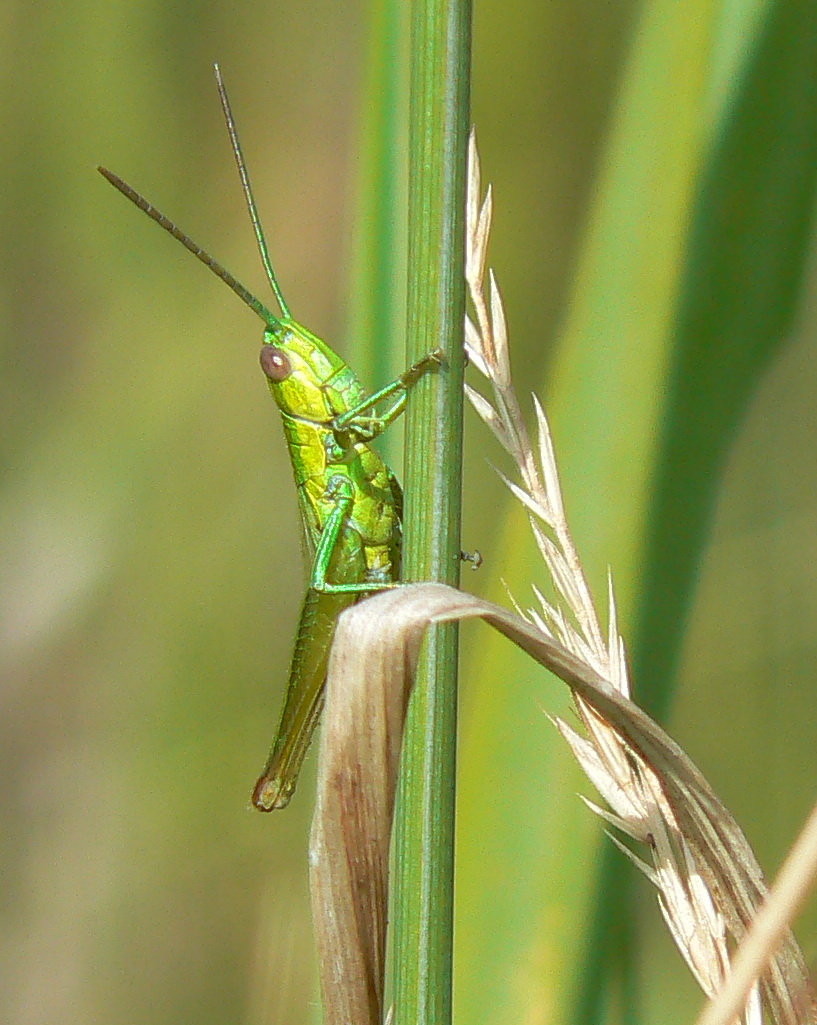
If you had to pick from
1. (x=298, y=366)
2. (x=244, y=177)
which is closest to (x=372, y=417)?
(x=298, y=366)

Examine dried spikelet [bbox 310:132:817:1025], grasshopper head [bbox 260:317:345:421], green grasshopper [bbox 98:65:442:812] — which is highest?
grasshopper head [bbox 260:317:345:421]

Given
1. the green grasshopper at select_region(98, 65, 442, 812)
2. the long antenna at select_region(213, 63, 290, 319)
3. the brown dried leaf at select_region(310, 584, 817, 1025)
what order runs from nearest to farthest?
the brown dried leaf at select_region(310, 584, 817, 1025)
the long antenna at select_region(213, 63, 290, 319)
the green grasshopper at select_region(98, 65, 442, 812)

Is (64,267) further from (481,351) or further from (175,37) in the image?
(481,351)

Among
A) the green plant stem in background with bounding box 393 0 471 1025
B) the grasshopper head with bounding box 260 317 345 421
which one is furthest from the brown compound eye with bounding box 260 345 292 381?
the green plant stem in background with bounding box 393 0 471 1025

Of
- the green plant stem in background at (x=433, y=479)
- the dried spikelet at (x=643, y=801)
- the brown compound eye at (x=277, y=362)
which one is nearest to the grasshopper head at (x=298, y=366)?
the brown compound eye at (x=277, y=362)

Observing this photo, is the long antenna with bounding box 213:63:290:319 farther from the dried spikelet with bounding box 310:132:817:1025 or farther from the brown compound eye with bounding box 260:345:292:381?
the dried spikelet with bounding box 310:132:817:1025

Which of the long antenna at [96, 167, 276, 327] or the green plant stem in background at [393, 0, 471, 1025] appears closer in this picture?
the green plant stem in background at [393, 0, 471, 1025]
